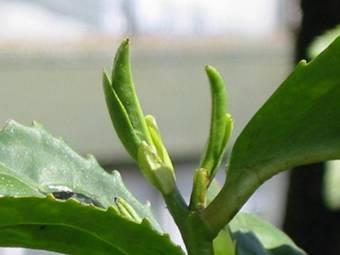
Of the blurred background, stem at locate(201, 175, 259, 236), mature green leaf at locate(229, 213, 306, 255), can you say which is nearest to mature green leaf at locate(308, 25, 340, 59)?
mature green leaf at locate(229, 213, 306, 255)

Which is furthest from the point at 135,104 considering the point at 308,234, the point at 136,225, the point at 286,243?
the point at 308,234

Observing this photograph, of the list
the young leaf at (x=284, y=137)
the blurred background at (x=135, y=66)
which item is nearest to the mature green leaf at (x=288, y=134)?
the young leaf at (x=284, y=137)

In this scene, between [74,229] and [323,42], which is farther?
[323,42]

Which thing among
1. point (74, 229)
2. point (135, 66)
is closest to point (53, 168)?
point (74, 229)

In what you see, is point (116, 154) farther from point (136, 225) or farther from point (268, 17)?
point (136, 225)

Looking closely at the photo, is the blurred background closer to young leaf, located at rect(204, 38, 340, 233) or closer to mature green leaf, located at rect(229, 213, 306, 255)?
mature green leaf, located at rect(229, 213, 306, 255)

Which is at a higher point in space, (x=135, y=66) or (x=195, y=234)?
(x=135, y=66)

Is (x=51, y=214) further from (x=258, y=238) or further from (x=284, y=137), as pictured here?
(x=258, y=238)

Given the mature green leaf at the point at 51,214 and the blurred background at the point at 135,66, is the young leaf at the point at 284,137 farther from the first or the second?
the blurred background at the point at 135,66
